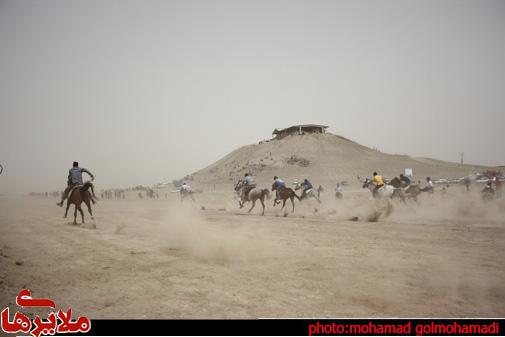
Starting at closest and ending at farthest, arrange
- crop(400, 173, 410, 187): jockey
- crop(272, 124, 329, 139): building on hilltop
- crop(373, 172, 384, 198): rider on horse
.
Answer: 1. crop(373, 172, 384, 198): rider on horse
2. crop(400, 173, 410, 187): jockey
3. crop(272, 124, 329, 139): building on hilltop

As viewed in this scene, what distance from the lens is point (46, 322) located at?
4.71 metres

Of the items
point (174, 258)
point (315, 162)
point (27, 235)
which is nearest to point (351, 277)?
point (174, 258)

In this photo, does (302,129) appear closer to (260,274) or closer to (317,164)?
(317,164)

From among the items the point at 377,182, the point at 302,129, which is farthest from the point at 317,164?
the point at 377,182

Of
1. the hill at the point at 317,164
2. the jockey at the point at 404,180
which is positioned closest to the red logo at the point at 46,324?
the jockey at the point at 404,180

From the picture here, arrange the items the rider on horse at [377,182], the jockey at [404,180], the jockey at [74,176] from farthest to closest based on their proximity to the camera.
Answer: the jockey at [404,180] < the rider on horse at [377,182] < the jockey at [74,176]

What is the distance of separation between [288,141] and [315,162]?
19334 millimetres

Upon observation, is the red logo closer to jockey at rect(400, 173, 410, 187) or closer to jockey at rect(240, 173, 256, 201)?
jockey at rect(240, 173, 256, 201)

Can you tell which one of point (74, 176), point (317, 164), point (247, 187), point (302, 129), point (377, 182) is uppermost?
point (302, 129)

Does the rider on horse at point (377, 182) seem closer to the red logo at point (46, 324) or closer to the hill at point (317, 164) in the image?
the red logo at point (46, 324)

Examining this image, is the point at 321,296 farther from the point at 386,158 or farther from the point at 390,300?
the point at 386,158

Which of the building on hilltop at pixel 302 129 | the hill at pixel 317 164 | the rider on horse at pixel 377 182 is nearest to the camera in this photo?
the rider on horse at pixel 377 182

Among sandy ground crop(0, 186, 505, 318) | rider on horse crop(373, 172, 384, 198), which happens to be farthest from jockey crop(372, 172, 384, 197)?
sandy ground crop(0, 186, 505, 318)

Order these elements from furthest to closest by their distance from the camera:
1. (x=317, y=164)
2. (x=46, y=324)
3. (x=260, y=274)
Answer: (x=317, y=164), (x=260, y=274), (x=46, y=324)
